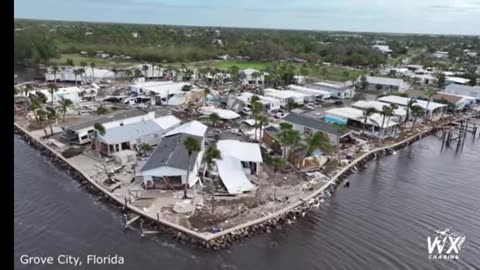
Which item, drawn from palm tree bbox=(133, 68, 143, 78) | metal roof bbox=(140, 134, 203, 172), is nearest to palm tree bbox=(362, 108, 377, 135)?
metal roof bbox=(140, 134, 203, 172)

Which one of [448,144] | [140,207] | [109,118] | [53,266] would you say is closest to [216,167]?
[140,207]

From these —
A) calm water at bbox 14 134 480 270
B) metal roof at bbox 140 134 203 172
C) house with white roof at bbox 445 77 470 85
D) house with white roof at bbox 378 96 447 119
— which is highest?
house with white roof at bbox 445 77 470 85

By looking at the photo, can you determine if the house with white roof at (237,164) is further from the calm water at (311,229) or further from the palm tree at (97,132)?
the palm tree at (97,132)

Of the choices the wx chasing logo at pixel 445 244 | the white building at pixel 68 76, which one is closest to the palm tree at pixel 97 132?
the wx chasing logo at pixel 445 244

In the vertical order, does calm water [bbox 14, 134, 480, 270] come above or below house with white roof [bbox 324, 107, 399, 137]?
below

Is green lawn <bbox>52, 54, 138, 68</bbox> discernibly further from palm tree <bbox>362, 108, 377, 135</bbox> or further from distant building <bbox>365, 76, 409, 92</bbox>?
palm tree <bbox>362, 108, 377, 135</bbox>

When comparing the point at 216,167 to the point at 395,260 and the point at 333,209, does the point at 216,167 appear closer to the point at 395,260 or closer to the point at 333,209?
the point at 333,209
